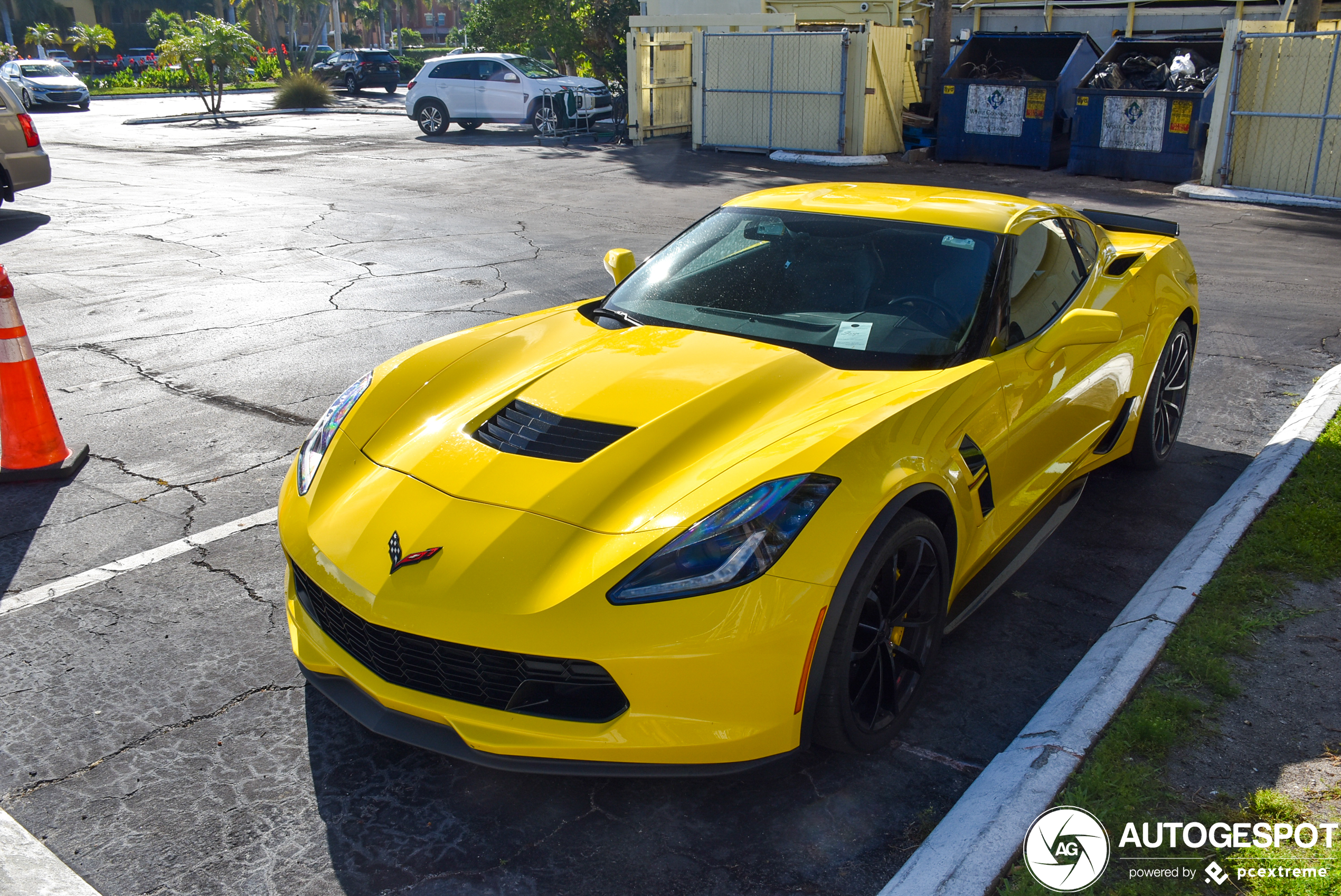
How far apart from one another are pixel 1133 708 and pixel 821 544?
47.8 inches

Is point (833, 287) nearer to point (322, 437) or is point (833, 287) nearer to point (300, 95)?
point (322, 437)

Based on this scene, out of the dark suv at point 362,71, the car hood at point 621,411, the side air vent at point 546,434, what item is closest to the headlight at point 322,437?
the car hood at point 621,411

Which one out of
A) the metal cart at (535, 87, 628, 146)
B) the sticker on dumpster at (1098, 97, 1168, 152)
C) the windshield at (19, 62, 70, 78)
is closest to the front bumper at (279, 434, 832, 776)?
the sticker on dumpster at (1098, 97, 1168, 152)

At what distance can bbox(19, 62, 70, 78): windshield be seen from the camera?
34.7 metres

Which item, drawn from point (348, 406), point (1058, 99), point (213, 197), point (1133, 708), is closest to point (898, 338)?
point (1133, 708)

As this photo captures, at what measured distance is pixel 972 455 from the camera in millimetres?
3354

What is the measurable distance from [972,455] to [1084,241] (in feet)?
6.22

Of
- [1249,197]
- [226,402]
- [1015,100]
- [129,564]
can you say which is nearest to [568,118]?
[1015,100]

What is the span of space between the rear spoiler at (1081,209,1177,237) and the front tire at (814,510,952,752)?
3257 mm

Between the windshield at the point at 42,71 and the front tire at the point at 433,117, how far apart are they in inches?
710

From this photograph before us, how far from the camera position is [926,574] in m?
3.17

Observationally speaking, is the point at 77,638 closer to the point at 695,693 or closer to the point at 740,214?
the point at 695,693

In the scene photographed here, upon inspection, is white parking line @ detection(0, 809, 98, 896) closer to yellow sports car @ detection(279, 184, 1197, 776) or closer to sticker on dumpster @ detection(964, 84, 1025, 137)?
yellow sports car @ detection(279, 184, 1197, 776)

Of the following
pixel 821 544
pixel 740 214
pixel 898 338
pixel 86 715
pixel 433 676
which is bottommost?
pixel 86 715
